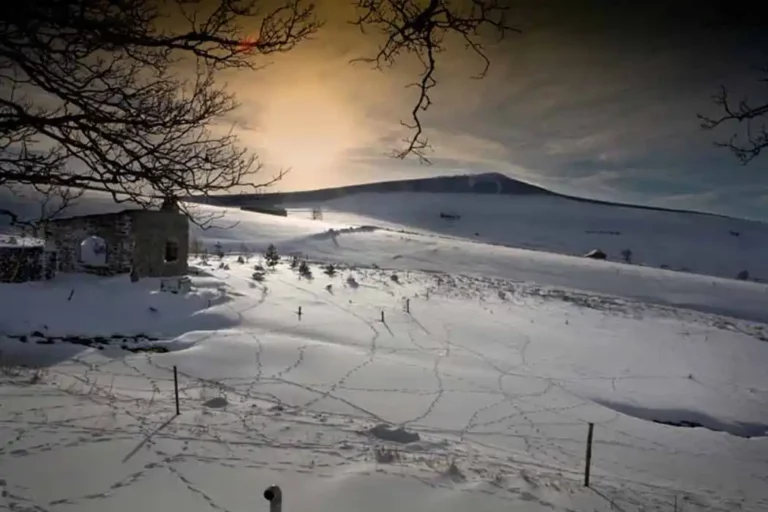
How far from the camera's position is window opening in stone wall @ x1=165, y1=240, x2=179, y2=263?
18.5 meters

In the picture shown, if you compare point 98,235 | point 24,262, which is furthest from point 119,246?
point 24,262

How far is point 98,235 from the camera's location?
18172 mm

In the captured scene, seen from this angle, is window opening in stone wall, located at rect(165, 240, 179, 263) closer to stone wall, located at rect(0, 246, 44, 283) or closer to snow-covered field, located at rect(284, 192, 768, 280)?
stone wall, located at rect(0, 246, 44, 283)

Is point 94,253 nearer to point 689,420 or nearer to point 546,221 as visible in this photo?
point 689,420

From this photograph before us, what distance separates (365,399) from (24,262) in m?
13.6

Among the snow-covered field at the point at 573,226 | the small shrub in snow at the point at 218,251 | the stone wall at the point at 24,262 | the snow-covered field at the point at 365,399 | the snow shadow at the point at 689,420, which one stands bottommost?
the snow shadow at the point at 689,420

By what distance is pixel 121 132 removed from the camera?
3.54 m

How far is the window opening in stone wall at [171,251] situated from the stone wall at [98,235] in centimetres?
116

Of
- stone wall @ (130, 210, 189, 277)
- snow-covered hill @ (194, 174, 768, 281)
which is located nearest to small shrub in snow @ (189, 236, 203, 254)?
stone wall @ (130, 210, 189, 277)

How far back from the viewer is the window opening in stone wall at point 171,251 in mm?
18531

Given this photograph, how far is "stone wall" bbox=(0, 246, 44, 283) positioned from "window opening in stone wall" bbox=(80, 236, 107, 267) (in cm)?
148

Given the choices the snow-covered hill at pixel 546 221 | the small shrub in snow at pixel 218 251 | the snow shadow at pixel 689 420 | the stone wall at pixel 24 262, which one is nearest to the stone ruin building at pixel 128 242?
the stone wall at pixel 24 262

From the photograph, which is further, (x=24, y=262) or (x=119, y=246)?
(x=119, y=246)

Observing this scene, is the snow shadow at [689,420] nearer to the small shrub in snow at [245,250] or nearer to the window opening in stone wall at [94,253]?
the window opening in stone wall at [94,253]
